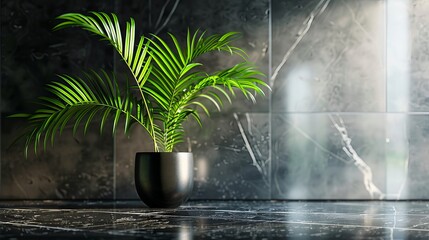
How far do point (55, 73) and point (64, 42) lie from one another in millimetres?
155

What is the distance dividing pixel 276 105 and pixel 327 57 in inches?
13.3

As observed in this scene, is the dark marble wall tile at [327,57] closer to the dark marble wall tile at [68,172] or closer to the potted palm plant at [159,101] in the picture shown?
the potted palm plant at [159,101]

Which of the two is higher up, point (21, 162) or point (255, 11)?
point (255, 11)

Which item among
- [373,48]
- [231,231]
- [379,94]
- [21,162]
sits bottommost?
[231,231]

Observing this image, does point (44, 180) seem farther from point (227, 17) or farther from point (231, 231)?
point (231, 231)

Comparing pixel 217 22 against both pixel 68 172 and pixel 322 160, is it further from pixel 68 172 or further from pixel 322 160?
pixel 68 172

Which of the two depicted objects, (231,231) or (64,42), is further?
(64,42)

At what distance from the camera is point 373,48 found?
10.3 feet

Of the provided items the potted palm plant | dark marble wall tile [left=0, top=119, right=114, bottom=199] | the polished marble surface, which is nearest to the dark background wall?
dark marble wall tile [left=0, top=119, right=114, bottom=199]

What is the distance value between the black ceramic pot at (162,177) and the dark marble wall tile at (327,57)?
68 centimetres

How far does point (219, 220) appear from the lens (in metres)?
2.25

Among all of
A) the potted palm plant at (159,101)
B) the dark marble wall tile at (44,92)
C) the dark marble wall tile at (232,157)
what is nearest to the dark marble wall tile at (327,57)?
the dark marble wall tile at (232,157)

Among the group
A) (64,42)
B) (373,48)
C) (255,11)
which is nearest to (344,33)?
(373,48)

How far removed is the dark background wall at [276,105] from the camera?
312 centimetres
